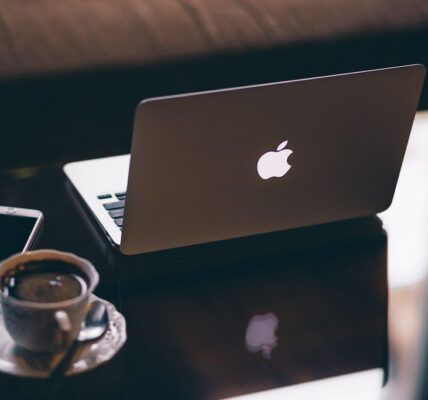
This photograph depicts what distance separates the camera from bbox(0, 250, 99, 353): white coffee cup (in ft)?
2.73

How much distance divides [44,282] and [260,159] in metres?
0.34

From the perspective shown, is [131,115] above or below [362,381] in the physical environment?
below

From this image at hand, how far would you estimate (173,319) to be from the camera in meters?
0.96

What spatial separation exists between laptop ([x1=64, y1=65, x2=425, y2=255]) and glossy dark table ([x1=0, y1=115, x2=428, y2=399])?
1.1 inches

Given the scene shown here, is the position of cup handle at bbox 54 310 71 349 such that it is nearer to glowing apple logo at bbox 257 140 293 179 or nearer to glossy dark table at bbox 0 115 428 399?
glossy dark table at bbox 0 115 428 399

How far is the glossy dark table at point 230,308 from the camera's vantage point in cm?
87

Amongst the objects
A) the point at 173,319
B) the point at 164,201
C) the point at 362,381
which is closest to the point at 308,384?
the point at 362,381

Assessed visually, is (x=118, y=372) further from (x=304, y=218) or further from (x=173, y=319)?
(x=304, y=218)

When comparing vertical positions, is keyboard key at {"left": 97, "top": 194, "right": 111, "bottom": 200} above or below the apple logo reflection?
below

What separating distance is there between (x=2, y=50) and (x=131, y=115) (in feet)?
1.00

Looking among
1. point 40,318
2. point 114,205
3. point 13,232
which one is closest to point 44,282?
point 40,318

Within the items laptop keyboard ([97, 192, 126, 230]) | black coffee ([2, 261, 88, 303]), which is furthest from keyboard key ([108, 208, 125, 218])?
black coffee ([2, 261, 88, 303])

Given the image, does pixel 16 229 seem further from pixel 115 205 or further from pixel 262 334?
pixel 262 334

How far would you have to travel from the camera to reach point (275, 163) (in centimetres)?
110
